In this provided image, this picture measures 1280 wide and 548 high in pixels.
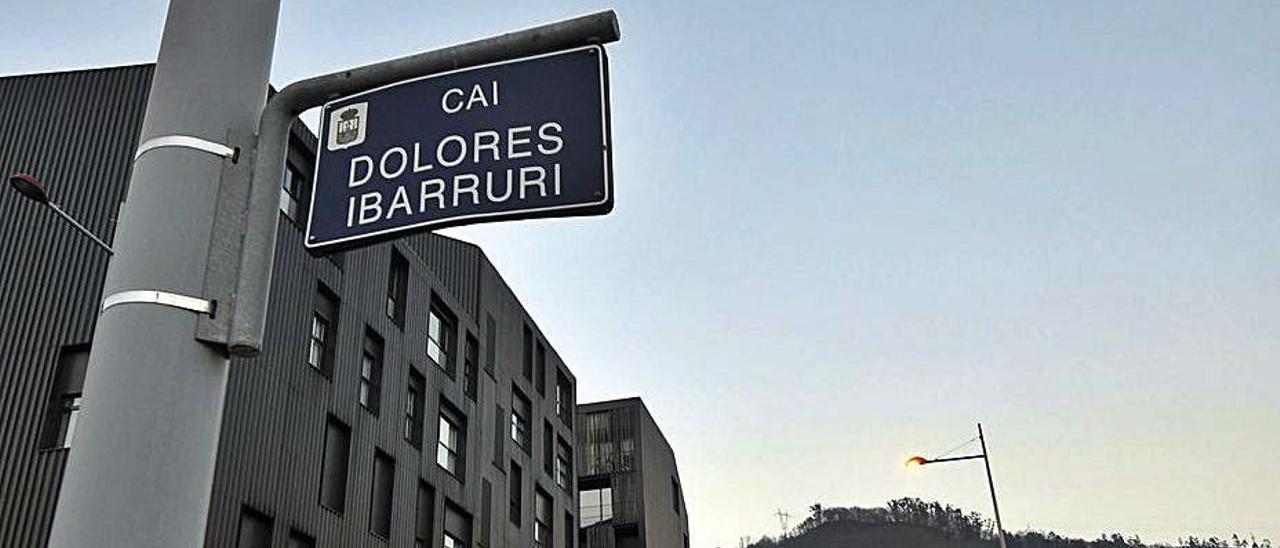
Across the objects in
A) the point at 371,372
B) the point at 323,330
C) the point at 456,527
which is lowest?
the point at 456,527

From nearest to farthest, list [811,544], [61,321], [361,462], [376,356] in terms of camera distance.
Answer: [61,321], [361,462], [376,356], [811,544]

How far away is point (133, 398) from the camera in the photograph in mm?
2754

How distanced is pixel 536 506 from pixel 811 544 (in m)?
86.0

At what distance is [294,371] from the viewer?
2366 centimetres

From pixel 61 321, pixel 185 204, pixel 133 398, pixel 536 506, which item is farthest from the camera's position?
pixel 536 506

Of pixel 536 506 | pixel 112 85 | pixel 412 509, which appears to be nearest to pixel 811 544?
pixel 536 506

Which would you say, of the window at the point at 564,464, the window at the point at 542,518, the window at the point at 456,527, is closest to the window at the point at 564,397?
the window at the point at 564,464

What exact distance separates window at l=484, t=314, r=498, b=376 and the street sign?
107 feet

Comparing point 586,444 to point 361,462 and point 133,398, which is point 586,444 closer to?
point 361,462

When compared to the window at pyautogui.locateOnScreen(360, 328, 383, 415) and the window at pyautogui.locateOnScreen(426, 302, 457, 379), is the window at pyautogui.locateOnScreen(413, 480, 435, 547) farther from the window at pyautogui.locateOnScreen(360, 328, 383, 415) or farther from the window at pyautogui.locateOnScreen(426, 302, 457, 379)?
the window at pyautogui.locateOnScreen(426, 302, 457, 379)

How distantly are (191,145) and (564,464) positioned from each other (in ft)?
135

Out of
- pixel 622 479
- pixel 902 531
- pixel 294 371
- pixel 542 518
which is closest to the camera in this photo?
pixel 294 371

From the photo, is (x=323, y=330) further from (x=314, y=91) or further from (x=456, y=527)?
(x=314, y=91)

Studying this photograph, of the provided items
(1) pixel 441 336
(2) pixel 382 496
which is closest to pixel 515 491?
(1) pixel 441 336
